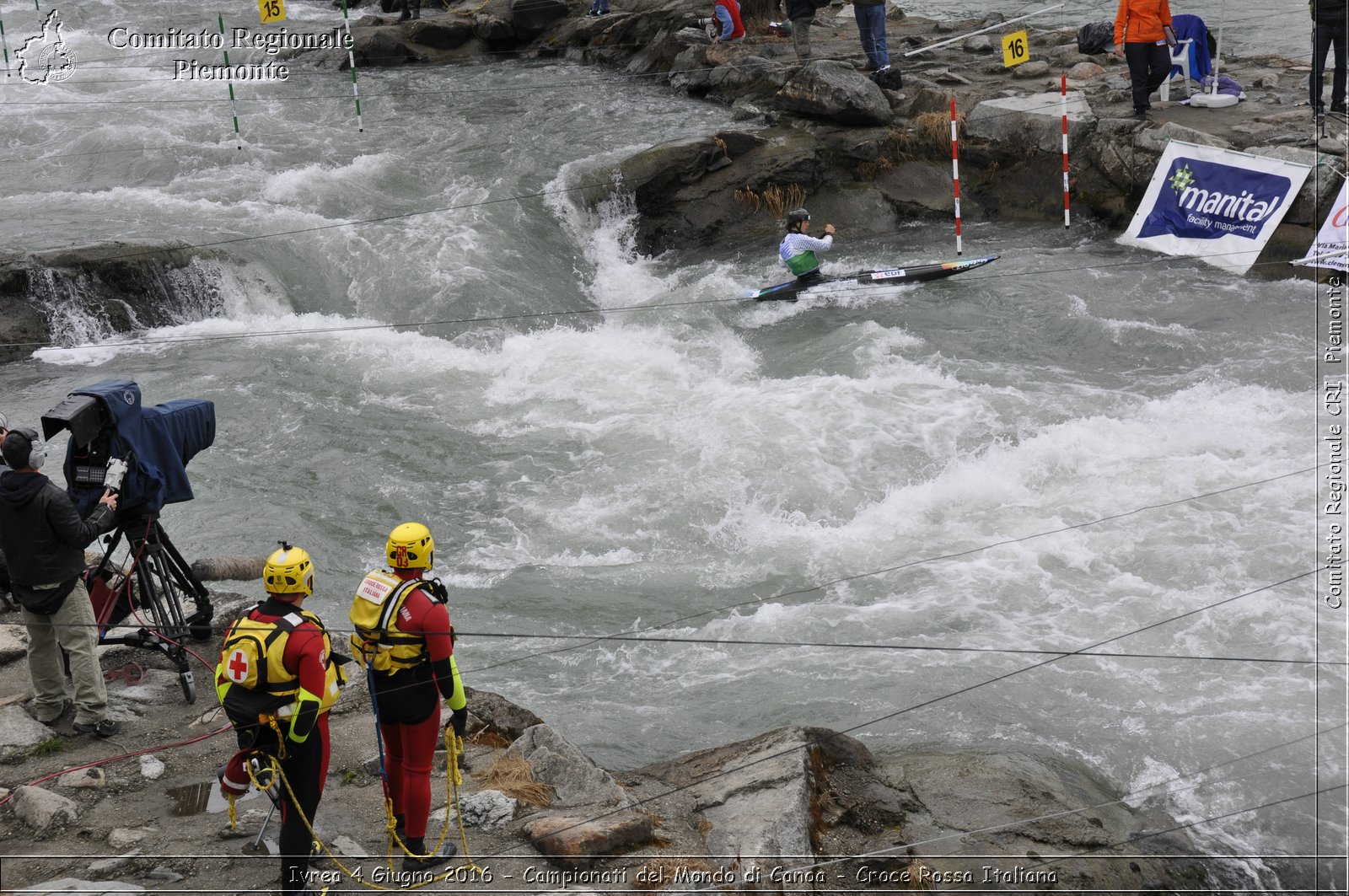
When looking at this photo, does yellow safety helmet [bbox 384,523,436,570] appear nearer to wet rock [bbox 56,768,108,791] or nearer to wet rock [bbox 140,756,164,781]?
wet rock [bbox 140,756,164,781]

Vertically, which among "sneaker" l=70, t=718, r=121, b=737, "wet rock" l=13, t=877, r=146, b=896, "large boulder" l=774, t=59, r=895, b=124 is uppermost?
"large boulder" l=774, t=59, r=895, b=124

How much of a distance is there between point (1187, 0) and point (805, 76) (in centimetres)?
929

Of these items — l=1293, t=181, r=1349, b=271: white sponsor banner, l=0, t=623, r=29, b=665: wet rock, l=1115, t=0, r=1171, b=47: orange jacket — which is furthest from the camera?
l=1115, t=0, r=1171, b=47: orange jacket

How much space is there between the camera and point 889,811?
4797 millimetres

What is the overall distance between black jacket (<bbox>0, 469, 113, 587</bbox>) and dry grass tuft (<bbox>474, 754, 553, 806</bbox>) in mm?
2008

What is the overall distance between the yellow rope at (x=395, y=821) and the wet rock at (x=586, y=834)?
26 cm

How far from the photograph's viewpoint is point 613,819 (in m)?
4.42

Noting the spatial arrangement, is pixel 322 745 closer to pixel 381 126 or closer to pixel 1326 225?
pixel 1326 225

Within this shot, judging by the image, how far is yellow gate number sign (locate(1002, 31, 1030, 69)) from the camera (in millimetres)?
13961

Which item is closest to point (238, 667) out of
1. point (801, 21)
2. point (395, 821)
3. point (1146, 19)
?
point (395, 821)

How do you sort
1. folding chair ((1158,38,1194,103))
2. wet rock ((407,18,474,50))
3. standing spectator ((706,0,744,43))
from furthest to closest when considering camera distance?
1. wet rock ((407,18,474,50))
2. standing spectator ((706,0,744,43))
3. folding chair ((1158,38,1194,103))

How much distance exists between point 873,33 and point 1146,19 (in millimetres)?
4084

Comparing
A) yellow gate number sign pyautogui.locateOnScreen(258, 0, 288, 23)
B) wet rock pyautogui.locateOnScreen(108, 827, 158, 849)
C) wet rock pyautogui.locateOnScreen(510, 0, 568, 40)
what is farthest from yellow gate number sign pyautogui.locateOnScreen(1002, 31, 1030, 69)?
wet rock pyautogui.locateOnScreen(108, 827, 158, 849)

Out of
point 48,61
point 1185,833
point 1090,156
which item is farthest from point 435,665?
point 48,61
